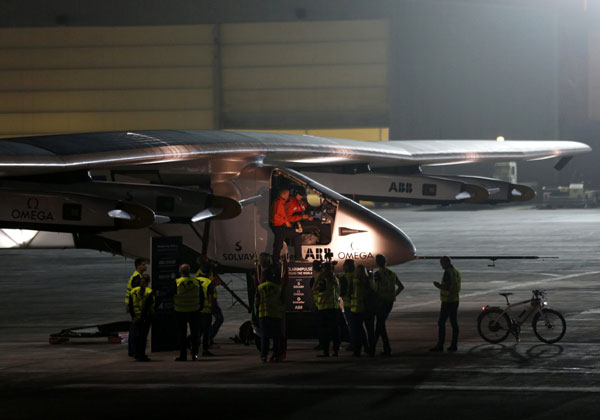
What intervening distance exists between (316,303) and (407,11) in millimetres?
56009

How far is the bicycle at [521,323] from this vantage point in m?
18.1

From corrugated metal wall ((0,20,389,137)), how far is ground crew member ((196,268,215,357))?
4894 centimetres

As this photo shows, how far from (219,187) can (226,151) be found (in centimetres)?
179

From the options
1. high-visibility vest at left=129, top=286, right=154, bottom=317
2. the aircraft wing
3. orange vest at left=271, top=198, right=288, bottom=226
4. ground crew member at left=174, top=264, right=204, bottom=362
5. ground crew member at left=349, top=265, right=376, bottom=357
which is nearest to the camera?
the aircraft wing

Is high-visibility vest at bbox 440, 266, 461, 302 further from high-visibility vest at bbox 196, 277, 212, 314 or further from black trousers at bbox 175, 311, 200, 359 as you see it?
black trousers at bbox 175, 311, 200, 359

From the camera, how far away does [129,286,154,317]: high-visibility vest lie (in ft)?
57.4

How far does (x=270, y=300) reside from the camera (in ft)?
54.8

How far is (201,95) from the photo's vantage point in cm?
6650

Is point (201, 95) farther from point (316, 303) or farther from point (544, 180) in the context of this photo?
point (316, 303)

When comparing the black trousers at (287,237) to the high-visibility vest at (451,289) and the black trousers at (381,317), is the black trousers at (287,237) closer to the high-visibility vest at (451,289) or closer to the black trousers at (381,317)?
the black trousers at (381,317)

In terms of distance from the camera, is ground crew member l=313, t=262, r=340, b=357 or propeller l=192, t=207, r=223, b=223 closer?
ground crew member l=313, t=262, r=340, b=357

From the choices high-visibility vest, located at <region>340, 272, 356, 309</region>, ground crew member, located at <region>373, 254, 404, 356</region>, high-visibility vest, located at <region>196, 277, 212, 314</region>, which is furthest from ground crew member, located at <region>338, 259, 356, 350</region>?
high-visibility vest, located at <region>196, 277, 212, 314</region>

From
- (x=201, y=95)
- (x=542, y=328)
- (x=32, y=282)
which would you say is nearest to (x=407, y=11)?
(x=201, y=95)

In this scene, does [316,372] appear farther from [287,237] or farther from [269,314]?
[287,237]
